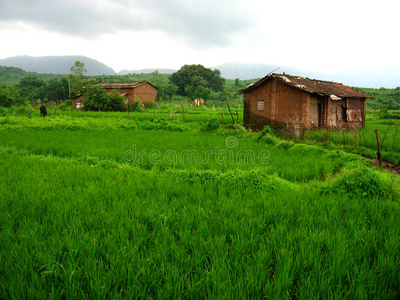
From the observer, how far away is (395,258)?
104 inches

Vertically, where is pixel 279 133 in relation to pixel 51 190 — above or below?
above

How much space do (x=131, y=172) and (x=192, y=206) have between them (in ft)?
10.0

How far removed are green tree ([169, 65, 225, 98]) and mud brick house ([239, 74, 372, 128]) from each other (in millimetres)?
38517

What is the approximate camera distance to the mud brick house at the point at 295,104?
645 inches

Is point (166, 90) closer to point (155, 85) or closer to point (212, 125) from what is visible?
point (155, 85)

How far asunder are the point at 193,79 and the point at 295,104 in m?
43.2

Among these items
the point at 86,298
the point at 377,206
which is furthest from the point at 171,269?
the point at 377,206

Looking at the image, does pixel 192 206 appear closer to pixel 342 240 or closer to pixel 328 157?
pixel 342 240

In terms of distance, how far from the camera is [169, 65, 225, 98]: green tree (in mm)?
56719

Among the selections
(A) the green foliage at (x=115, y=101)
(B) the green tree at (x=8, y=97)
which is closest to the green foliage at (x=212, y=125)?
(A) the green foliage at (x=115, y=101)

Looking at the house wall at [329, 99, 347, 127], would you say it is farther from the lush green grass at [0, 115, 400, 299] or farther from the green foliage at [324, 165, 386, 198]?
the lush green grass at [0, 115, 400, 299]

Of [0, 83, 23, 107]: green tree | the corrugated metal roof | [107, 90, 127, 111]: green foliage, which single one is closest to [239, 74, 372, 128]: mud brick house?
the corrugated metal roof

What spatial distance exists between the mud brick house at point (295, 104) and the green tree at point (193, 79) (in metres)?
38.5

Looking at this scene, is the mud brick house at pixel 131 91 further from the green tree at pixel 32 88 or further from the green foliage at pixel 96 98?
the green tree at pixel 32 88
